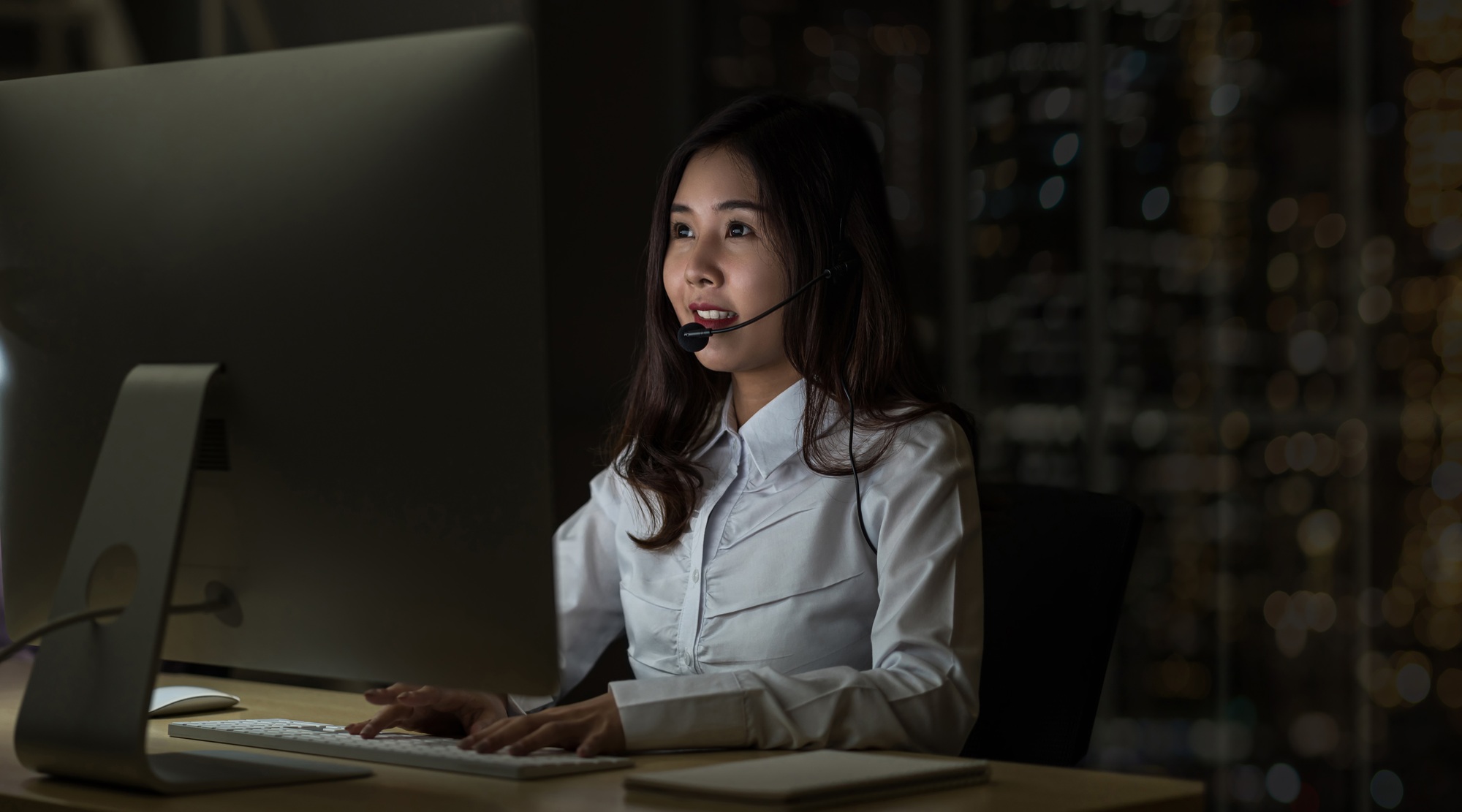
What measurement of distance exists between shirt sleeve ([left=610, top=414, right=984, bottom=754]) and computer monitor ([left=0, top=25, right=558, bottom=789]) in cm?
23

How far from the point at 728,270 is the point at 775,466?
0.23 metres

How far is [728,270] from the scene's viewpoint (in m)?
1.54

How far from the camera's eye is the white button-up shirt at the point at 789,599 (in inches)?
45.2

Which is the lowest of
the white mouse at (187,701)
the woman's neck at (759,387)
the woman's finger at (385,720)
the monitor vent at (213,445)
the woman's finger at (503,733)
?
the white mouse at (187,701)

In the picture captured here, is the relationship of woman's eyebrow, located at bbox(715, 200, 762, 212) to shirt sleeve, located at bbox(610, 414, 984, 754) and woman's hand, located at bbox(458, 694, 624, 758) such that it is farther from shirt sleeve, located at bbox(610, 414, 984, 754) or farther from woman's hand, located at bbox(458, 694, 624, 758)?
woman's hand, located at bbox(458, 694, 624, 758)

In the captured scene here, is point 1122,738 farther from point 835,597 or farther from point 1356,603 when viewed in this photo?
point 835,597

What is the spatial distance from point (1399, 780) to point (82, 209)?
2.90 m

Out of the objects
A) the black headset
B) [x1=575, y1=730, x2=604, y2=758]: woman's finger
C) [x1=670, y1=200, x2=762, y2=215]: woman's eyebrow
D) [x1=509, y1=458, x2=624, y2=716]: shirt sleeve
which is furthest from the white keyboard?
[x1=670, y1=200, x2=762, y2=215]: woman's eyebrow

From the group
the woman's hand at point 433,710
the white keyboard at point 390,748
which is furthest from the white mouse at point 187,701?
the woman's hand at point 433,710

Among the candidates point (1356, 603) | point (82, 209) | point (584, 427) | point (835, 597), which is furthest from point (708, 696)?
point (1356, 603)

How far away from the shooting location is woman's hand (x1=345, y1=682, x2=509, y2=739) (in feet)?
4.09

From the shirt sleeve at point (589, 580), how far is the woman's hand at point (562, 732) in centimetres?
53

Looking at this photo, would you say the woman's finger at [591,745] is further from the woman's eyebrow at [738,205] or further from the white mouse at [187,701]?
the woman's eyebrow at [738,205]

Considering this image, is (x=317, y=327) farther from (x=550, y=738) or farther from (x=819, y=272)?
(x=819, y=272)
